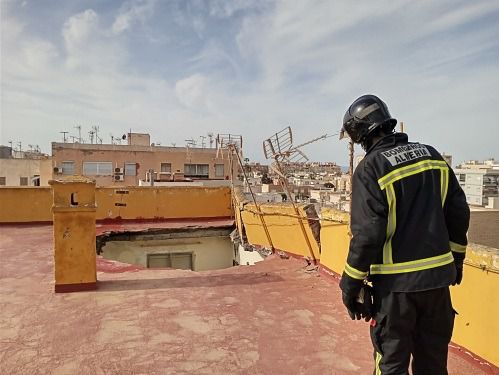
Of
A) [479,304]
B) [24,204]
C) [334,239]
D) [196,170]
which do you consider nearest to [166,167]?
[196,170]

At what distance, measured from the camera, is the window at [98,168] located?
3312 centimetres

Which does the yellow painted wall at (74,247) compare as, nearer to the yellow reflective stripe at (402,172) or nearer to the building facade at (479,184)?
the yellow reflective stripe at (402,172)

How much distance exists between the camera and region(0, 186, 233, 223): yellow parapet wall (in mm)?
10234

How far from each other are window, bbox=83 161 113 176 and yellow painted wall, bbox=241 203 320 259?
93.4 ft

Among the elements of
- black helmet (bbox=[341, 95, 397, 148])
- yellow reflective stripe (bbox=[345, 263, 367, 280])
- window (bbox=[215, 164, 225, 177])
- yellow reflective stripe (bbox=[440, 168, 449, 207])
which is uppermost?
window (bbox=[215, 164, 225, 177])

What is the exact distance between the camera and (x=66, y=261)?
4.70 m

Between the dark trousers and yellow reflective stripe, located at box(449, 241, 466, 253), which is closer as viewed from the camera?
the dark trousers

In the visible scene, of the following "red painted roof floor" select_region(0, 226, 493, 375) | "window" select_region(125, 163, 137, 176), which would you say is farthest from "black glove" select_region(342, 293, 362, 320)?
"window" select_region(125, 163, 137, 176)

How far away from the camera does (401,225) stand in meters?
2.08

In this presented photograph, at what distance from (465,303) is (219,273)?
3450 mm

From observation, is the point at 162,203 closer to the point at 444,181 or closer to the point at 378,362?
the point at 378,362

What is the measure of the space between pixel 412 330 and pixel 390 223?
0.63 meters

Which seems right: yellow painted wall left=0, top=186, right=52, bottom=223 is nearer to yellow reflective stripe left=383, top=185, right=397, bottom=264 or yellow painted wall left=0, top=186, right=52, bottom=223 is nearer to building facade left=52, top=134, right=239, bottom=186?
yellow reflective stripe left=383, top=185, right=397, bottom=264

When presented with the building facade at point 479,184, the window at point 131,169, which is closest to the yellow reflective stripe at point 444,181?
the window at point 131,169
